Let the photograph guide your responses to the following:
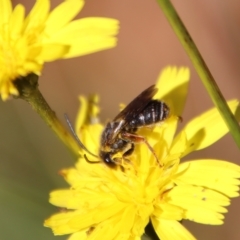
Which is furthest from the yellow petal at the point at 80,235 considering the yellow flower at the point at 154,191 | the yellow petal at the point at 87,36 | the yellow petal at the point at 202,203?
the yellow petal at the point at 87,36

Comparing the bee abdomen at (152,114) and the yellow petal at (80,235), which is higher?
the bee abdomen at (152,114)

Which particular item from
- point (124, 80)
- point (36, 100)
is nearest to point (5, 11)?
point (36, 100)

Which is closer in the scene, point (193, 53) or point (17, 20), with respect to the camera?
point (193, 53)

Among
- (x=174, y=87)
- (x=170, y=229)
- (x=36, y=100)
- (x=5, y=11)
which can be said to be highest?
(x=5, y=11)

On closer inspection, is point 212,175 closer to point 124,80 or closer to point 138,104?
point 138,104

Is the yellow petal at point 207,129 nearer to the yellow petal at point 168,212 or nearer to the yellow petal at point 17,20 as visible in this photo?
the yellow petal at point 168,212

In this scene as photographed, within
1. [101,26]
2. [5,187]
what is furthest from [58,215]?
[5,187]

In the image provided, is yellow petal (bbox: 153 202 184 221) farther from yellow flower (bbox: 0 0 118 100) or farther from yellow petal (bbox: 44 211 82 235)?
yellow flower (bbox: 0 0 118 100)

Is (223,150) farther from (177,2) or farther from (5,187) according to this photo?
(5,187)

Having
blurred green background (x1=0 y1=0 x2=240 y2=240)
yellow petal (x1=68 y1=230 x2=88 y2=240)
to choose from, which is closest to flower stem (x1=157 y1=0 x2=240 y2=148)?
yellow petal (x1=68 y1=230 x2=88 y2=240)
